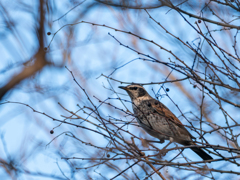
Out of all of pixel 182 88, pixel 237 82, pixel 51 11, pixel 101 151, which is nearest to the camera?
pixel 237 82

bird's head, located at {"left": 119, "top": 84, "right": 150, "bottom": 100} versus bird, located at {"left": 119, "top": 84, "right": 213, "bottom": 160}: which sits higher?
bird's head, located at {"left": 119, "top": 84, "right": 150, "bottom": 100}

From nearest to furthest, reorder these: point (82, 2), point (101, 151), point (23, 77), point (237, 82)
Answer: point (23, 77) → point (237, 82) → point (101, 151) → point (82, 2)

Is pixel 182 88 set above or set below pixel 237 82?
above

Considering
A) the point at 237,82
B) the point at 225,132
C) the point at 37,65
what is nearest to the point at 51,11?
the point at 37,65

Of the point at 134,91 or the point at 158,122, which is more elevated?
the point at 134,91

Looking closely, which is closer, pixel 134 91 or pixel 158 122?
pixel 158 122

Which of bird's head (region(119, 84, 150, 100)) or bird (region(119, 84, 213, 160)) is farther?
bird's head (region(119, 84, 150, 100))

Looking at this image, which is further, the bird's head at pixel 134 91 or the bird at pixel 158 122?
the bird's head at pixel 134 91

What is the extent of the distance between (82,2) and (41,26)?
1563mm

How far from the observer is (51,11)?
4.20 m

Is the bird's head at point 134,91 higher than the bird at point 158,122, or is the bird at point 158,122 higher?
the bird's head at point 134,91

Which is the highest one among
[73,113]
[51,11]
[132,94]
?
[132,94]

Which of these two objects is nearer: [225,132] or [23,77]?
[23,77]

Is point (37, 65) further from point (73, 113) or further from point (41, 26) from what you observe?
point (73, 113)
